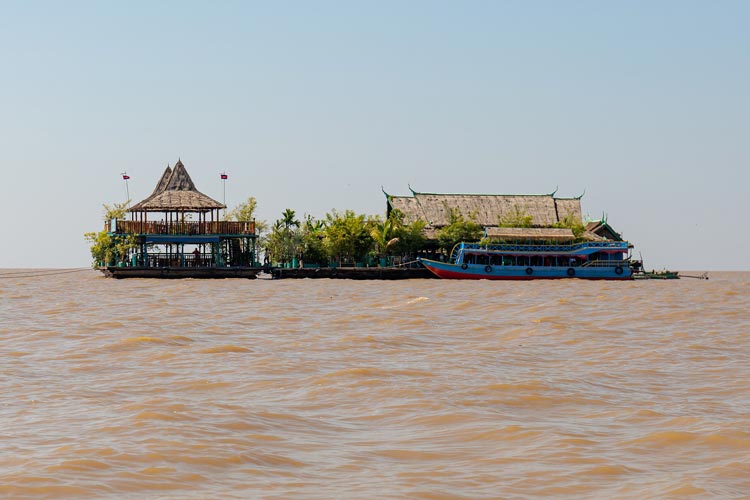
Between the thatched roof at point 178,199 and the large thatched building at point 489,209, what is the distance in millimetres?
16592

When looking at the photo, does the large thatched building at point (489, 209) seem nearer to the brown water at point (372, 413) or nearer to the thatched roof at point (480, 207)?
the thatched roof at point (480, 207)

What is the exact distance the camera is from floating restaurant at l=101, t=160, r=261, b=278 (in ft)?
172

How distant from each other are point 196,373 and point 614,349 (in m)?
7.27

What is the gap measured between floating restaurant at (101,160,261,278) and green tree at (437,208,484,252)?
45.0ft

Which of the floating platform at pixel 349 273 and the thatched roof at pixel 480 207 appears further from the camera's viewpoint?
the thatched roof at pixel 480 207

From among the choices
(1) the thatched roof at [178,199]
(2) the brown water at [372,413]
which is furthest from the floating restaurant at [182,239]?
(2) the brown water at [372,413]

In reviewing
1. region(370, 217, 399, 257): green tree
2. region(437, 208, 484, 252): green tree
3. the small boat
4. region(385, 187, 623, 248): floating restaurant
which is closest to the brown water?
the small boat

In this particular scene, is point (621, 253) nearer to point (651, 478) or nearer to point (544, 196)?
point (544, 196)

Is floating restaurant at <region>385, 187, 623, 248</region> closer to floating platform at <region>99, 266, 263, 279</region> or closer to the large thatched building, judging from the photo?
the large thatched building

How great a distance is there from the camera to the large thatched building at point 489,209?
66.8m

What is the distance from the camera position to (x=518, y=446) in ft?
26.7

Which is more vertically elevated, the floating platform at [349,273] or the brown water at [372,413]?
the floating platform at [349,273]

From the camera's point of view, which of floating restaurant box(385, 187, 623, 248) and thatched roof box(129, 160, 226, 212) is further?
floating restaurant box(385, 187, 623, 248)

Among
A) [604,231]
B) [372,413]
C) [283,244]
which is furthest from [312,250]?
[372,413]
